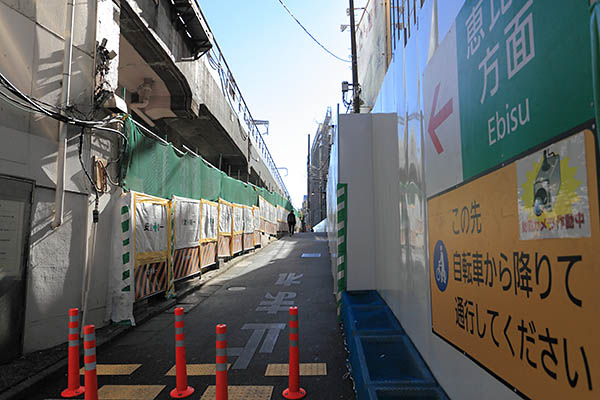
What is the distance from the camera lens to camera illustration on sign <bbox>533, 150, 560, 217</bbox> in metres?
1.49

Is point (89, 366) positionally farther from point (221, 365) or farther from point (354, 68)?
point (354, 68)

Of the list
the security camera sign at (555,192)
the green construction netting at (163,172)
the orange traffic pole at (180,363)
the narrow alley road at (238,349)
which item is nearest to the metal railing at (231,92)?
the green construction netting at (163,172)

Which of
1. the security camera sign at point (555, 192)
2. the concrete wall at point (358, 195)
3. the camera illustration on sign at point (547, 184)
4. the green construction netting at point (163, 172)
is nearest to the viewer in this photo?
the security camera sign at point (555, 192)

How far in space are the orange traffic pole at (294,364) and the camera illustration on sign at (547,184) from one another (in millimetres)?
2819

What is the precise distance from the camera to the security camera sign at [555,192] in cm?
134

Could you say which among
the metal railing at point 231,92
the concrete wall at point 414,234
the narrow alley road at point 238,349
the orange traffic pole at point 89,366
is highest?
the metal railing at point 231,92

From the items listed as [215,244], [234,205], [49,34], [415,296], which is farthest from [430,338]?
[234,205]

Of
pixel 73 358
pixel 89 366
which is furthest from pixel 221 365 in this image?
pixel 73 358

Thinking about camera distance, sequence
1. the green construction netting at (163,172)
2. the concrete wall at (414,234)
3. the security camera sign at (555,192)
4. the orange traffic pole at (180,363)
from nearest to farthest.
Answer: the security camera sign at (555,192) < the concrete wall at (414,234) < the orange traffic pole at (180,363) < the green construction netting at (163,172)

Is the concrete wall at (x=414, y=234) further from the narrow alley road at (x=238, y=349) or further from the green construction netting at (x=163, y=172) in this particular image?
the green construction netting at (x=163, y=172)

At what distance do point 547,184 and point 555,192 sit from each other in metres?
0.06

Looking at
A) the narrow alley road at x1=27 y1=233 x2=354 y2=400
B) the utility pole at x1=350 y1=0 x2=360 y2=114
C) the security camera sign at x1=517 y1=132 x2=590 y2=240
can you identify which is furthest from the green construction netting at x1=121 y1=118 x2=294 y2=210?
the security camera sign at x1=517 y1=132 x2=590 y2=240

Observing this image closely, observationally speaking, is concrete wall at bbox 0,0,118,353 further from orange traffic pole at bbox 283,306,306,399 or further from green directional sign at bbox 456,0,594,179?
green directional sign at bbox 456,0,594,179

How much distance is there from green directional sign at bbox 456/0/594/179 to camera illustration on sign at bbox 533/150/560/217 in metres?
0.10
